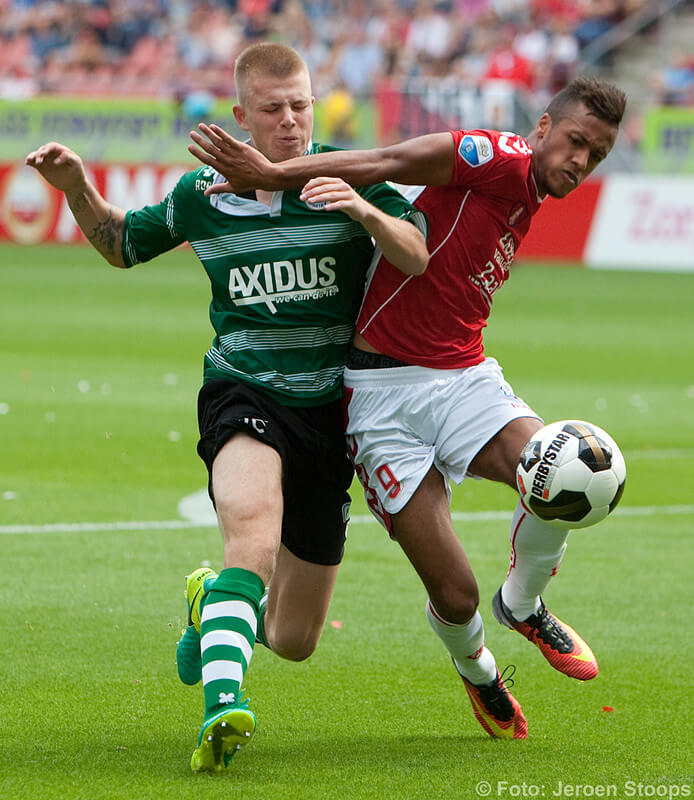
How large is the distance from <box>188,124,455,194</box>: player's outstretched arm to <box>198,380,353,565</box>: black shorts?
2.27 ft

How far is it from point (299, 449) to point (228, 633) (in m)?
0.78

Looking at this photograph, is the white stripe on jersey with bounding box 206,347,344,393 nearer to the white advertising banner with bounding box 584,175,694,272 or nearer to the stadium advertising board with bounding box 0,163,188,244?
the white advertising banner with bounding box 584,175,694,272

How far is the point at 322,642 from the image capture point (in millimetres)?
5793

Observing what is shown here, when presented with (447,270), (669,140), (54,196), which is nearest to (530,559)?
(447,270)

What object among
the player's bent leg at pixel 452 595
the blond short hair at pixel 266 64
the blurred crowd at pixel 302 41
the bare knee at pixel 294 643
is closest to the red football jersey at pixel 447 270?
the player's bent leg at pixel 452 595

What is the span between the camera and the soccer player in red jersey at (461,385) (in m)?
4.73

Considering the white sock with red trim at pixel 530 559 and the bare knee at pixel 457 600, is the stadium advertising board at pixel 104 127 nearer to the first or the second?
the white sock with red trim at pixel 530 559

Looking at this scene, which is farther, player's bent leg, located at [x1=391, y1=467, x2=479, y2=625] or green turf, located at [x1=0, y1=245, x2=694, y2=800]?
player's bent leg, located at [x1=391, y1=467, x2=479, y2=625]

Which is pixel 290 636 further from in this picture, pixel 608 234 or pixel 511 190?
pixel 608 234

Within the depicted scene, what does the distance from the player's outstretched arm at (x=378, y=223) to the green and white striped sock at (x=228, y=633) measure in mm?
1099

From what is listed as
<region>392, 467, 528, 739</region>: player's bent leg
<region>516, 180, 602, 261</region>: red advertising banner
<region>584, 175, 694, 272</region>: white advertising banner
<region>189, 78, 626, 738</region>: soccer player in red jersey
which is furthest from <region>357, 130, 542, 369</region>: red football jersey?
<region>516, 180, 602, 261</region>: red advertising banner

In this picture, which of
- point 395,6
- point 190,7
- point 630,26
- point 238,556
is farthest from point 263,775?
point 190,7

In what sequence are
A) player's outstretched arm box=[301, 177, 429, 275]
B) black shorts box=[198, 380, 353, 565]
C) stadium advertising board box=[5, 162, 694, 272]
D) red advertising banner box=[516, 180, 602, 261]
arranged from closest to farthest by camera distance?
player's outstretched arm box=[301, 177, 429, 275]
black shorts box=[198, 380, 353, 565]
stadium advertising board box=[5, 162, 694, 272]
red advertising banner box=[516, 180, 602, 261]

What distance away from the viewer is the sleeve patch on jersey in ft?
15.6
